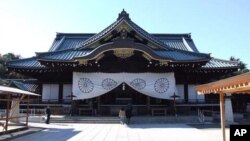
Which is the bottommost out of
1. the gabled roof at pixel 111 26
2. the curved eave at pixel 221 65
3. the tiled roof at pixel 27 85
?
the tiled roof at pixel 27 85

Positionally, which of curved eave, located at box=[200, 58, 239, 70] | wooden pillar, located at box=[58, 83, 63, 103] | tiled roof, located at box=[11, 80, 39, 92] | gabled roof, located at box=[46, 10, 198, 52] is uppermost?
gabled roof, located at box=[46, 10, 198, 52]

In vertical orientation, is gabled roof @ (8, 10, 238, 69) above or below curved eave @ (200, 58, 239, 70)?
above

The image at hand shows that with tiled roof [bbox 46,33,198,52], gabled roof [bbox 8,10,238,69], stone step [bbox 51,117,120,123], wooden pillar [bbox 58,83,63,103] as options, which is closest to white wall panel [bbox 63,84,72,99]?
wooden pillar [bbox 58,83,63,103]

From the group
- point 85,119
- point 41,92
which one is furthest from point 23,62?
point 85,119

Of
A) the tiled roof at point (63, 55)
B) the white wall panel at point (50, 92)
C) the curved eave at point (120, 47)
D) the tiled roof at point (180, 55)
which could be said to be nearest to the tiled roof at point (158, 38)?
the tiled roof at point (180, 55)

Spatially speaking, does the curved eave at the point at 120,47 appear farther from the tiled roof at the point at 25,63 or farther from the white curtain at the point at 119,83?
the tiled roof at the point at 25,63

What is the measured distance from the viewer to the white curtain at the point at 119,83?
22.3m

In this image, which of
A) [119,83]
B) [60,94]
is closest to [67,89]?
[60,94]

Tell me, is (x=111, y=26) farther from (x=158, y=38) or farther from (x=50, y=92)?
(x=158, y=38)

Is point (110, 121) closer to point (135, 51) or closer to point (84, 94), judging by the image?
point (84, 94)

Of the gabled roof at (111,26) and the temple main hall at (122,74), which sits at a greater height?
the gabled roof at (111,26)

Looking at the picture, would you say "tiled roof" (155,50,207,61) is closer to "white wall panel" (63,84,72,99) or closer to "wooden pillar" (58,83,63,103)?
"white wall panel" (63,84,72,99)

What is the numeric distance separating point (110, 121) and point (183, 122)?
5.25 m

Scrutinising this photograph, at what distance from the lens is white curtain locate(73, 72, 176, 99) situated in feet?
73.1
